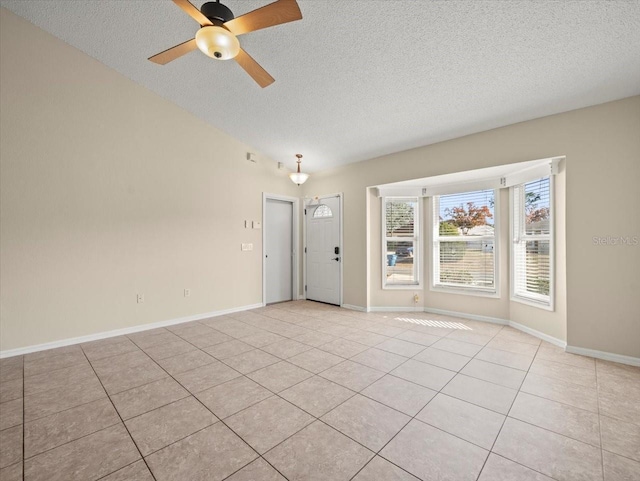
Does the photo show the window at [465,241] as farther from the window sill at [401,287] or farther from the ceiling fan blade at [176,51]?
the ceiling fan blade at [176,51]

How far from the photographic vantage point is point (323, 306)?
5.50 metres

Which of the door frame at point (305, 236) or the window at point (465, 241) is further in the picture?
the door frame at point (305, 236)

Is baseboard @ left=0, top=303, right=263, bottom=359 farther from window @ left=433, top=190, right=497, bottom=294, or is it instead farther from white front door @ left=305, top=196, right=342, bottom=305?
window @ left=433, top=190, right=497, bottom=294

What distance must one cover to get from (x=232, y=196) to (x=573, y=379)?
503 cm

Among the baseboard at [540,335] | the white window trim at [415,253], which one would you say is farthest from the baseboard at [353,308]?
the baseboard at [540,335]

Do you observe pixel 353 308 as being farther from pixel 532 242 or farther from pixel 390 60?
pixel 390 60

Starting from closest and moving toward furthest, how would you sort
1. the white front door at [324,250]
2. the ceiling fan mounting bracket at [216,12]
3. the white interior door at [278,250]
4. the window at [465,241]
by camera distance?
1. the ceiling fan mounting bracket at [216,12]
2. the window at [465,241]
3. the white front door at [324,250]
4. the white interior door at [278,250]

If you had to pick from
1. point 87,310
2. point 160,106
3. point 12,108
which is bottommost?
point 87,310

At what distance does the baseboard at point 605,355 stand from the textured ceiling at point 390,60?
2.65 m

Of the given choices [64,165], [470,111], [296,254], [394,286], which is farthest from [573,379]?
[64,165]

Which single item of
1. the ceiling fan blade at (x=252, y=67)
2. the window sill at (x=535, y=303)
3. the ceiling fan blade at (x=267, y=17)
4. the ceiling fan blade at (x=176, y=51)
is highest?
the ceiling fan blade at (x=176, y=51)

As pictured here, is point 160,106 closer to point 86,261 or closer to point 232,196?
point 232,196

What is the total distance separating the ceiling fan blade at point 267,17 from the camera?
6.15ft

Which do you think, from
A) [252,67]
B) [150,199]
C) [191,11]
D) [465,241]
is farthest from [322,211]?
[191,11]
